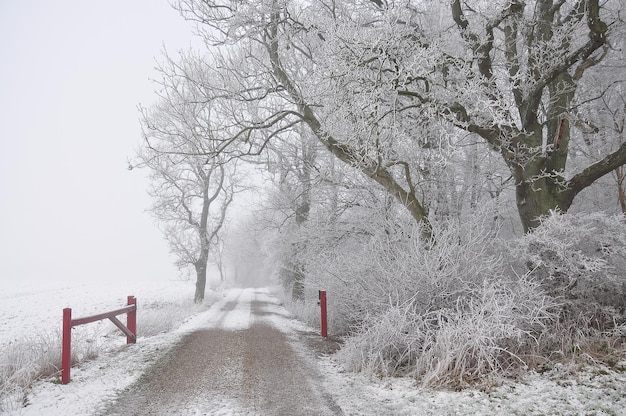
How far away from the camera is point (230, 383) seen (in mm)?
5070

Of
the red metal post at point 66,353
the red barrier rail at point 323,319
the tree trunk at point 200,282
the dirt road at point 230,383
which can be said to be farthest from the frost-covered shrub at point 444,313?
the tree trunk at point 200,282

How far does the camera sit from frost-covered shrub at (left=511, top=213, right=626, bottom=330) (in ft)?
18.8

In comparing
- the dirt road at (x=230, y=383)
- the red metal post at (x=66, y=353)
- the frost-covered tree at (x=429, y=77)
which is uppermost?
the frost-covered tree at (x=429, y=77)

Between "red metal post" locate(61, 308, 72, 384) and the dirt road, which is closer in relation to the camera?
the dirt road

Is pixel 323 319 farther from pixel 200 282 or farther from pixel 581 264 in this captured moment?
pixel 200 282

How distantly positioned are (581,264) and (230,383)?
5446 millimetres

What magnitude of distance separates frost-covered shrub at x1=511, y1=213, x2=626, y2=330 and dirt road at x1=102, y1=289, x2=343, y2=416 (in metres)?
3.96

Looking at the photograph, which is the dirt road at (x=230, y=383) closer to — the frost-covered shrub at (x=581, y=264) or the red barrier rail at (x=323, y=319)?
the red barrier rail at (x=323, y=319)

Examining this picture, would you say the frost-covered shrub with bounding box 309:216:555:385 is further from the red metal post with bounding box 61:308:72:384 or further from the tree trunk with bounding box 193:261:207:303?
the tree trunk with bounding box 193:261:207:303

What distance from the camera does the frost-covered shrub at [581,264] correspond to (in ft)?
18.8

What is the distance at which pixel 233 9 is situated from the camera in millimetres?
8125

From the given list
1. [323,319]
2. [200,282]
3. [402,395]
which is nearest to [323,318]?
[323,319]

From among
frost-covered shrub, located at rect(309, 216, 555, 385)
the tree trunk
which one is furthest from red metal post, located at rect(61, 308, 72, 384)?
the tree trunk

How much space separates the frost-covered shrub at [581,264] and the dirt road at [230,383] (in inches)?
156
